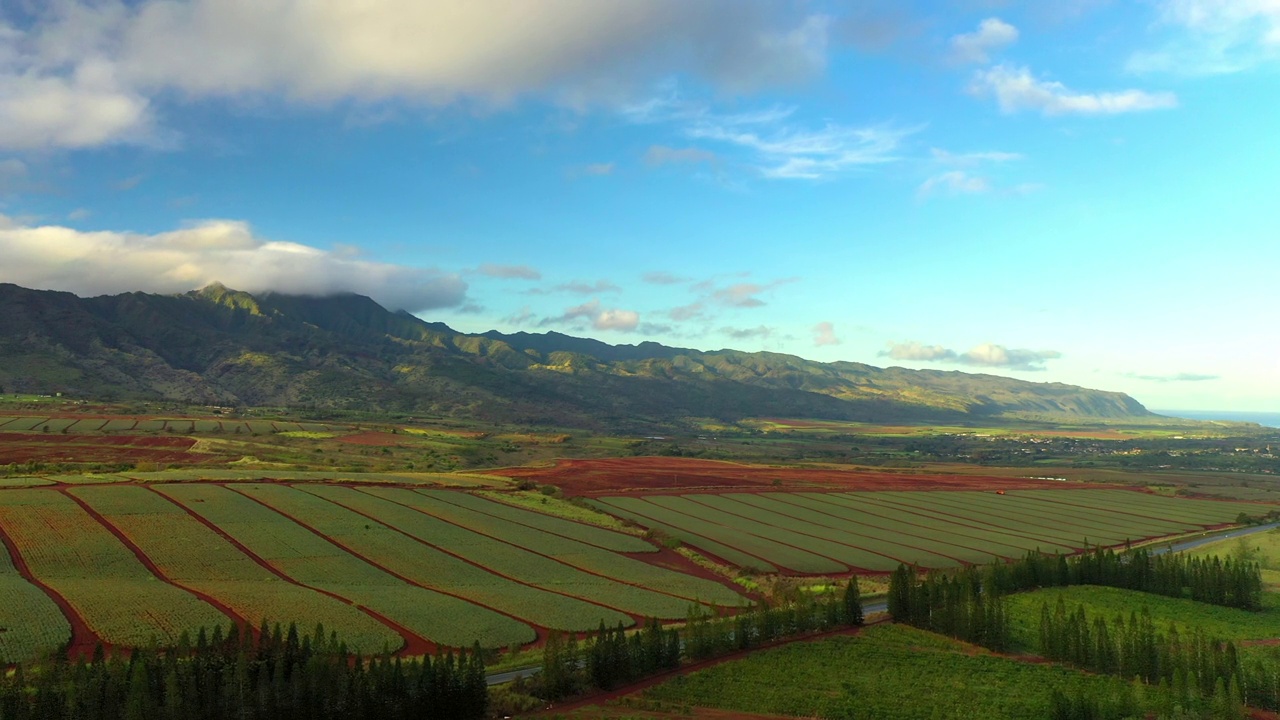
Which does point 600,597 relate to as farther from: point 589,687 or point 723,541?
point 723,541

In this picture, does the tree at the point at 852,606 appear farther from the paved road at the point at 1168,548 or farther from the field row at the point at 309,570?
the field row at the point at 309,570

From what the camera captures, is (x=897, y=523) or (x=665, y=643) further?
(x=897, y=523)

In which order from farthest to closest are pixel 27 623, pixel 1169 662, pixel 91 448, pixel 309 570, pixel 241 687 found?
pixel 91 448 → pixel 309 570 → pixel 1169 662 → pixel 27 623 → pixel 241 687

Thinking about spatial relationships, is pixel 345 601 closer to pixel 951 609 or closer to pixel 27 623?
pixel 27 623

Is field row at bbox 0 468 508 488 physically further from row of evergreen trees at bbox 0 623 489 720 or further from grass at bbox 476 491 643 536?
row of evergreen trees at bbox 0 623 489 720

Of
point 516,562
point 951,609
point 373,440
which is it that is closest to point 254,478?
point 516,562

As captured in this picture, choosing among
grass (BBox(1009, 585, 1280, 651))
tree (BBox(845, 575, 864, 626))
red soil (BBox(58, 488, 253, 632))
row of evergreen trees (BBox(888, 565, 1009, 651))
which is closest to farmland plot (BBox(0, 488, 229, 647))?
red soil (BBox(58, 488, 253, 632))

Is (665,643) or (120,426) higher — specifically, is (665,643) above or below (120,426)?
below
